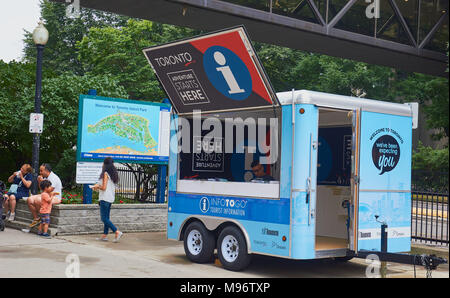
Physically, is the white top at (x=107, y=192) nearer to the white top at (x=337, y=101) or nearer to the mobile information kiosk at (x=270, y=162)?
the mobile information kiosk at (x=270, y=162)

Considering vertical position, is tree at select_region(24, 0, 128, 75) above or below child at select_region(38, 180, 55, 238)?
above

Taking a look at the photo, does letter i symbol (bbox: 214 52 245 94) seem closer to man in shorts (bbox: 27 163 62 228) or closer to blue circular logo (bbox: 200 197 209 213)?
blue circular logo (bbox: 200 197 209 213)

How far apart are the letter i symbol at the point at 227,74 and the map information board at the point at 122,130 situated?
5.03m

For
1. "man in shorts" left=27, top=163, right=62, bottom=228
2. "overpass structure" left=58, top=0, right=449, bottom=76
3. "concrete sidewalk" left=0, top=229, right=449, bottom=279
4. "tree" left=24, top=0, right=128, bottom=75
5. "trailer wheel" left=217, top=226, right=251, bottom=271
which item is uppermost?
"tree" left=24, top=0, right=128, bottom=75

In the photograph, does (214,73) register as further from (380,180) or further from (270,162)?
(380,180)

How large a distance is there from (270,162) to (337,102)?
1714 mm

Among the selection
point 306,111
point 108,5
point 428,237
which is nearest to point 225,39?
point 306,111

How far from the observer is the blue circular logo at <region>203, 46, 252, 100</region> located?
29.7 feet

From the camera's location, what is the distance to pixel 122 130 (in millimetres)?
14000

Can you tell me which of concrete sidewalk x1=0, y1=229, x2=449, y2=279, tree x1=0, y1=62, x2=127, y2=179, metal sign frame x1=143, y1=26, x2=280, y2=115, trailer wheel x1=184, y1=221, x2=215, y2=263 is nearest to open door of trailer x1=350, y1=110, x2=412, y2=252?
concrete sidewalk x1=0, y1=229, x2=449, y2=279

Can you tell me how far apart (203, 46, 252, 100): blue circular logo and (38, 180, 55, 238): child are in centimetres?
475

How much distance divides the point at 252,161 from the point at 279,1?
21.7ft

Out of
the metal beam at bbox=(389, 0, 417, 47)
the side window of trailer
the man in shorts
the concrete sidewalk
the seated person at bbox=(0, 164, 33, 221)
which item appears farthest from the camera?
the metal beam at bbox=(389, 0, 417, 47)

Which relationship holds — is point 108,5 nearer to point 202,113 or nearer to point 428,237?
point 202,113
